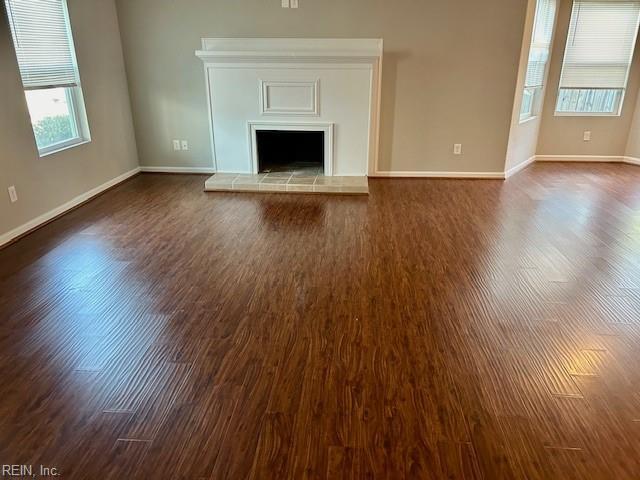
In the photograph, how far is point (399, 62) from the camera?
16.3 ft

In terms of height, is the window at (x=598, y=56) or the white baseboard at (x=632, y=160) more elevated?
the window at (x=598, y=56)

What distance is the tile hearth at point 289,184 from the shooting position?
4.79 metres

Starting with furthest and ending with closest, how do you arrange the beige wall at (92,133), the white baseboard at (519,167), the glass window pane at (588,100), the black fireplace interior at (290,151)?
the glass window pane at (588,100)
the white baseboard at (519,167)
the black fireplace interior at (290,151)
the beige wall at (92,133)

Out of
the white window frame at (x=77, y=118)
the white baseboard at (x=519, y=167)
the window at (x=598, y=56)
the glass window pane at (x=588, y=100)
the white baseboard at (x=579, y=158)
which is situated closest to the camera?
the white window frame at (x=77, y=118)

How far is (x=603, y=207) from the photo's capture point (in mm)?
4383

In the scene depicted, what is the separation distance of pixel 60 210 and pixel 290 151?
2.79m

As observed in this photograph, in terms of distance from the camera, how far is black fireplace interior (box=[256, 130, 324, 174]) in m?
5.38

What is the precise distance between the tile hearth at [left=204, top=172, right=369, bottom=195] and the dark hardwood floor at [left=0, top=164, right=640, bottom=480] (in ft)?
2.71

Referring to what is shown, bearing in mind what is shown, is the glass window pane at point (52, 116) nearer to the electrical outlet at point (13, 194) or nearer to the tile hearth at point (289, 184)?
the electrical outlet at point (13, 194)

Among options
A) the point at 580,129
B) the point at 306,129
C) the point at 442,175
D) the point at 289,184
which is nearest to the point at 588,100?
the point at 580,129

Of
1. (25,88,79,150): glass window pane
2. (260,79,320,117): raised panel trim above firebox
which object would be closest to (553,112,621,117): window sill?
(260,79,320,117): raised panel trim above firebox

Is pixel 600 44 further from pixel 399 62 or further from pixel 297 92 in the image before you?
pixel 297 92

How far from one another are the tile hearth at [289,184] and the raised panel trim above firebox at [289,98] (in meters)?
0.74

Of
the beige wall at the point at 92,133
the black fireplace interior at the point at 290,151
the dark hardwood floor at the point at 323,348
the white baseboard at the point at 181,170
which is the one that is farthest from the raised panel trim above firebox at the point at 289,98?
the beige wall at the point at 92,133
